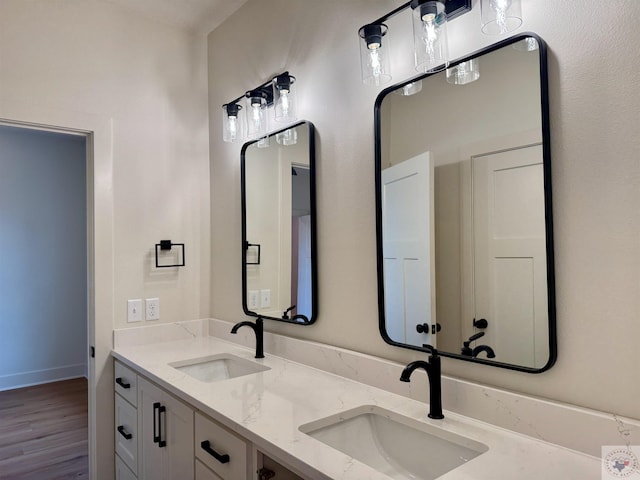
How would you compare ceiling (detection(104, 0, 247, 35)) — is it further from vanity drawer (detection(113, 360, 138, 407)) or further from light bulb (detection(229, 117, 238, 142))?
vanity drawer (detection(113, 360, 138, 407))

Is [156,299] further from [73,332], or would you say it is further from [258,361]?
[73,332]

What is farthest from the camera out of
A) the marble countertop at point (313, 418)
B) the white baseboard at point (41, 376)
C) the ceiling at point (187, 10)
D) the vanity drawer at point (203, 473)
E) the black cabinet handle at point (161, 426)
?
the white baseboard at point (41, 376)

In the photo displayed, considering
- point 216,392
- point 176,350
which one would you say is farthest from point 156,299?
point 216,392

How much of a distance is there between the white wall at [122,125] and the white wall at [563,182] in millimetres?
881

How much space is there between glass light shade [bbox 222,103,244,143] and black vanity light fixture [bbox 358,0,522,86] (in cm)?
95

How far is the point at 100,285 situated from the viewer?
2.29 metres

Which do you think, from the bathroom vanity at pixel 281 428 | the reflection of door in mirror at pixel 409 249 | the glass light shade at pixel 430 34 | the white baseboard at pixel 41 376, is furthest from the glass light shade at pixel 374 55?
the white baseboard at pixel 41 376

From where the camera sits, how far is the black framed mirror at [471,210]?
1212 mm

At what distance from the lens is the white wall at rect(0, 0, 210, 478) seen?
2.15m

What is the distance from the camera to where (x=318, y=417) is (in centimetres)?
133

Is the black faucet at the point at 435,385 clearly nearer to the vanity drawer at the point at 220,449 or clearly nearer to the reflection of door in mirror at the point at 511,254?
the reflection of door in mirror at the point at 511,254

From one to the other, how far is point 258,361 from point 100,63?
5.65 feet

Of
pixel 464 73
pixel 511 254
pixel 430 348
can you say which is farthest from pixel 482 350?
pixel 464 73

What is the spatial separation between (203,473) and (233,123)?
1595 mm
